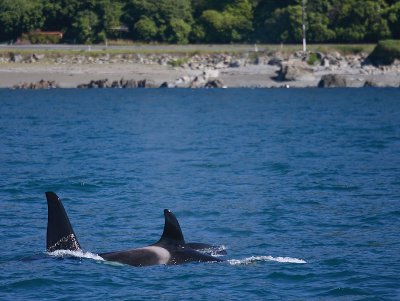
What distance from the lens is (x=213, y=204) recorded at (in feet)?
84.5

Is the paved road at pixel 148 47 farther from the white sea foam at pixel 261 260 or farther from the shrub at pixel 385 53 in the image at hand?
the white sea foam at pixel 261 260

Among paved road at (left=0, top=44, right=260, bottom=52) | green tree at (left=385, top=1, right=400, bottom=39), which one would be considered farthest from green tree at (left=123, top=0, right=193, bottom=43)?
green tree at (left=385, top=1, right=400, bottom=39)

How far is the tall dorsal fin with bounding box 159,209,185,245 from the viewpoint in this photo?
18.2 metres

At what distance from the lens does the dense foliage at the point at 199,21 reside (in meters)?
115

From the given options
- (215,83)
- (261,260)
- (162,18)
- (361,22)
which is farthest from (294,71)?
(261,260)

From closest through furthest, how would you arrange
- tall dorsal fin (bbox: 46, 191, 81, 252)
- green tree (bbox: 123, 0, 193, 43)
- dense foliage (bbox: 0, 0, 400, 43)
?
tall dorsal fin (bbox: 46, 191, 81, 252) → dense foliage (bbox: 0, 0, 400, 43) → green tree (bbox: 123, 0, 193, 43)

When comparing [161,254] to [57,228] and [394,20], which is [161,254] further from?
[394,20]

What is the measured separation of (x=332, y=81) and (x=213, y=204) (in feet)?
250

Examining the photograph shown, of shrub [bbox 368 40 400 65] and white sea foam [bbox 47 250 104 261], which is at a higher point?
white sea foam [bbox 47 250 104 261]

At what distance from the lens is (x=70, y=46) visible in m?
113

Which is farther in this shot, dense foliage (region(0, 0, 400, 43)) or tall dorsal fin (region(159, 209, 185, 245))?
dense foliage (region(0, 0, 400, 43))

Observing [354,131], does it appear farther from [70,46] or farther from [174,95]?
[70,46]

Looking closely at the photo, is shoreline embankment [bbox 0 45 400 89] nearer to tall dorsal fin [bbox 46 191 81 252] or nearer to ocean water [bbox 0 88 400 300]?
ocean water [bbox 0 88 400 300]

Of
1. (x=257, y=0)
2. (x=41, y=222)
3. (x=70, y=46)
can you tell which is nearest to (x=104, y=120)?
(x=41, y=222)
